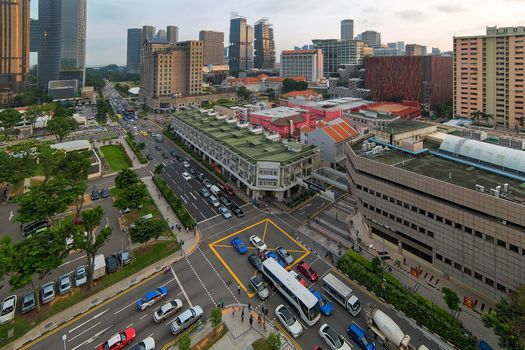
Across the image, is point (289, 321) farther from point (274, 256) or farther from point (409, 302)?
point (409, 302)

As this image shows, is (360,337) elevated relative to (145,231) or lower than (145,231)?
lower

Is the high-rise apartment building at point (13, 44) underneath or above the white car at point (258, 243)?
above

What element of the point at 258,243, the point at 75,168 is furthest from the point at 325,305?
the point at 75,168

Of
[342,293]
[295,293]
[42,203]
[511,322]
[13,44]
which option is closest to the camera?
[511,322]

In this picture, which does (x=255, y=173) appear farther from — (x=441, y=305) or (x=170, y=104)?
(x=170, y=104)

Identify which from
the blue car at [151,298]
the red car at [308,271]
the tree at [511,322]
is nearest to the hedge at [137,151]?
the blue car at [151,298]

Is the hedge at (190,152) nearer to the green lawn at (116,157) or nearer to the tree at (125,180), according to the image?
the green lawn at (116,157)

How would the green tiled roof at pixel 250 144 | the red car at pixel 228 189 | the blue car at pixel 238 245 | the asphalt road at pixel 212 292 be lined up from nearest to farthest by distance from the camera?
the asphalt road at pixel 212 292
the blue car at pixel 238 245
the green tiled roof at pixel 250 144
the red car at pixel 228 189
